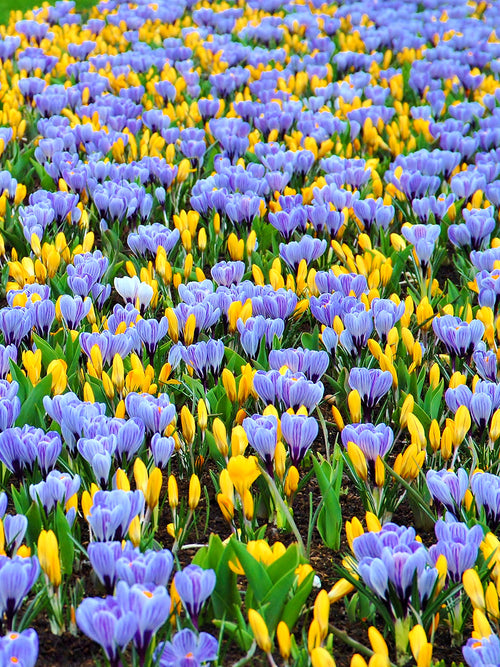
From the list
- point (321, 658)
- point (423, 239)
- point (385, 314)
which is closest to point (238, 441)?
point (321, 658)

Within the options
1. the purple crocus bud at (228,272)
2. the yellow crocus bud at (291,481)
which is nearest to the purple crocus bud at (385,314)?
the purple crocus bud at (228,272)

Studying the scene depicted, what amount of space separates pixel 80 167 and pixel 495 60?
13.9ft

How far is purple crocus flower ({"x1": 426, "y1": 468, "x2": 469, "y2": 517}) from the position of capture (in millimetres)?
2109

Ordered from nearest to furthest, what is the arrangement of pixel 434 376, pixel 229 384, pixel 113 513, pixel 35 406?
pixel 113 513, pixel 35 406, pixel 229 384, pixel 434 376

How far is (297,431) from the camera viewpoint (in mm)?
2326

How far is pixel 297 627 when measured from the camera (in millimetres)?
2021

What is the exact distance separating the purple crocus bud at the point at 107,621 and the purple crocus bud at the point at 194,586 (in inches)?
6.1

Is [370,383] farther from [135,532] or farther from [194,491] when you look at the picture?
[135,532]

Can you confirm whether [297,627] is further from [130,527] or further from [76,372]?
[76,372]

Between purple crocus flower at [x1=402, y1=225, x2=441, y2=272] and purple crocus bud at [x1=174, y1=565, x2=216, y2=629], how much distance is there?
213 cm

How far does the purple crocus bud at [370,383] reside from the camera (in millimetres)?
2572

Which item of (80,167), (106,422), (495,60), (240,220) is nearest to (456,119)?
(495,60)

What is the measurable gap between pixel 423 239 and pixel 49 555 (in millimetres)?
2249

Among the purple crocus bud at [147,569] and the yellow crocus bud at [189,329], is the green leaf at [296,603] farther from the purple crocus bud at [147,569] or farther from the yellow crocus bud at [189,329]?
the yellow crocus bud at [189,329]
